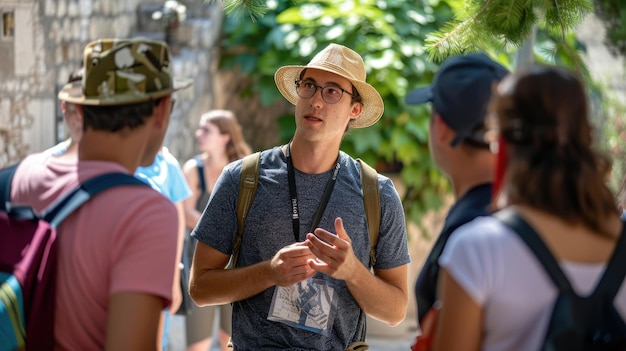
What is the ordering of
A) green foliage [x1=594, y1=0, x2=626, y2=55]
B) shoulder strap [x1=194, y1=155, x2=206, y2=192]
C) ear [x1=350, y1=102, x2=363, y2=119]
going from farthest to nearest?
green foliage [x1=594, y1=0, x2=626, y2=55] < shoulder strap [x1=194, y1=155, x2=206, y2=192] < ear [x1=350, y1=102, x2=363, y2=119]

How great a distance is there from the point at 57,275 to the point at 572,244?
1146 mm

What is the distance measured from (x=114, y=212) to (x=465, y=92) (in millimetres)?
882

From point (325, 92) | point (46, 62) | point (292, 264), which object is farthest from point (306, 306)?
point (46, 62)

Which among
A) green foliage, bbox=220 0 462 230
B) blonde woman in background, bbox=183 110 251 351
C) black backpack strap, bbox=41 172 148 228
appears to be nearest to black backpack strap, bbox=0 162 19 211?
black backpack strap, bbox=41 172 148 228

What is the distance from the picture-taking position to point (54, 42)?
6.77 m

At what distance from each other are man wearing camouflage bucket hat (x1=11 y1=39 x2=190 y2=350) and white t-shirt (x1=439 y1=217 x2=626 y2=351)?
0.67 metres

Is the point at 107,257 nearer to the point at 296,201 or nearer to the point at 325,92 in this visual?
the point at 296,201

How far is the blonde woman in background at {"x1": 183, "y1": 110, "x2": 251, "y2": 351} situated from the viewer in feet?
21.2

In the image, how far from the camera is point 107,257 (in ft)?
7.65

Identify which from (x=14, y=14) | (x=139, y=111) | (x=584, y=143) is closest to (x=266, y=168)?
(x=139, y=111)

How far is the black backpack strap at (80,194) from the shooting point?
93.1 inches

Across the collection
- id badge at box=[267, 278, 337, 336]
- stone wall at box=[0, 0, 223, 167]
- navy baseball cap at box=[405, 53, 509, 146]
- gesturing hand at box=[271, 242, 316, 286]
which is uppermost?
navy baseball cap at box=[405, 53, 509, 146]

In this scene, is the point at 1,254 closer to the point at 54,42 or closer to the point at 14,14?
the point at 14,14

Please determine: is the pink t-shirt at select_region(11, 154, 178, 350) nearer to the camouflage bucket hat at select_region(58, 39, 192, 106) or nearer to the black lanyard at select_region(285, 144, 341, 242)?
the camouflage bucket hat at select_region(58, 39, 192, 106)
